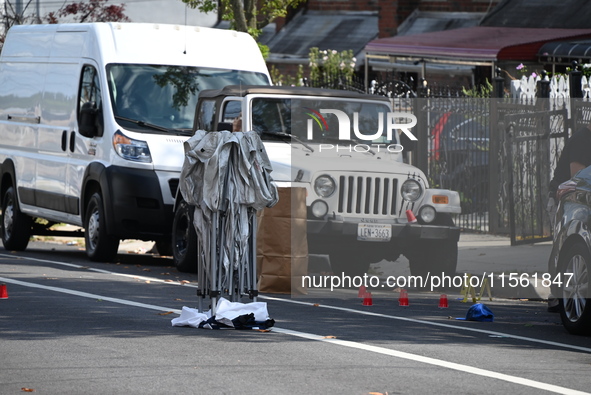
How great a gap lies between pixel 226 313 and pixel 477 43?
1712 centimetres

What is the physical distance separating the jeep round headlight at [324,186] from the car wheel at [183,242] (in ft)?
5.52

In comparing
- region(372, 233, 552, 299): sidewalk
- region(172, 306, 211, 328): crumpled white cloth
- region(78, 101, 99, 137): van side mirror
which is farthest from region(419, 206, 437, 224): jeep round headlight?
region(78, 101, 99, 137): van side mirror

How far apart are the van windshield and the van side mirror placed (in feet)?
0.81

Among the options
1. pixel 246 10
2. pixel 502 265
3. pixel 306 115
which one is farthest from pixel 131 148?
pixel 246 10

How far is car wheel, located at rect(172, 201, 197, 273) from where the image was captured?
43.7 ft

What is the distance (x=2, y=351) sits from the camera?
8141 mm

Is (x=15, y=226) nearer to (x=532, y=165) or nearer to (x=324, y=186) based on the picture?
(x=324, y=186)

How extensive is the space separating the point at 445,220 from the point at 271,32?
24.6 meters

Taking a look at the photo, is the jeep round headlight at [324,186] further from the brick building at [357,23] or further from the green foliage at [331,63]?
the brick building at [357,23]

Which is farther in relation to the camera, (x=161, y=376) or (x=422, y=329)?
(x=422, y=329)

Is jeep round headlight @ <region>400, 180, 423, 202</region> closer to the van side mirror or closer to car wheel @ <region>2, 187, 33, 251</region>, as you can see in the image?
the van side mirror

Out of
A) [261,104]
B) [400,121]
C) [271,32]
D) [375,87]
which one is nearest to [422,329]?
[261,104]

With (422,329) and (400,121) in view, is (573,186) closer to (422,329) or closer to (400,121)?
(422,329)

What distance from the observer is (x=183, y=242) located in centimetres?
1367
